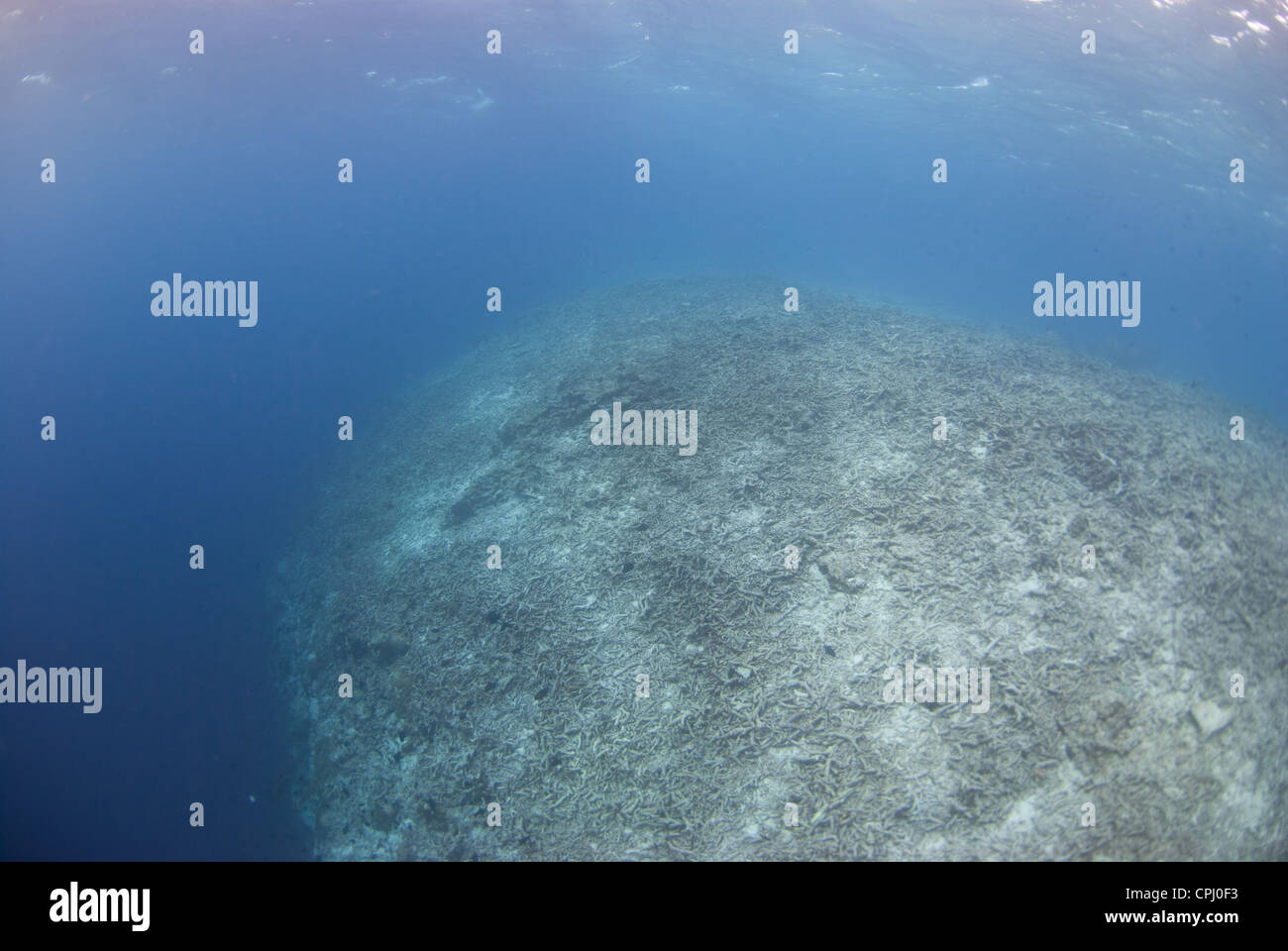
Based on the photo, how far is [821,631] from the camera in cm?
862

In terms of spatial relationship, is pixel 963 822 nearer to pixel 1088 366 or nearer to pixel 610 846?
pixel 610 846

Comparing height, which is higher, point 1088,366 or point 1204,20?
point 1204,20

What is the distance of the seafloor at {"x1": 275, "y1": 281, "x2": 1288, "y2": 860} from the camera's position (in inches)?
277

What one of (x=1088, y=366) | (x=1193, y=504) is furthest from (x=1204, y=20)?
(x=1193, y=504)

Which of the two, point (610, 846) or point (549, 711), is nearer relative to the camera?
point (610, 846)

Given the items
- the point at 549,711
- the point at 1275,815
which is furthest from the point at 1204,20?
the point at 549,711

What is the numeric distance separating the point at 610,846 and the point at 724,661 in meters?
2.89

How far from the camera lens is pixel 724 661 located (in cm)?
853

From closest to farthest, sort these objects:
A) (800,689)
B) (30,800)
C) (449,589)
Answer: (800,689), (449,589), (30,800)

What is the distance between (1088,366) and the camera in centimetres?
1577

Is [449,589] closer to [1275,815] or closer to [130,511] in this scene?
[1275,815]

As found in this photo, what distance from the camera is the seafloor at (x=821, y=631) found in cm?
702

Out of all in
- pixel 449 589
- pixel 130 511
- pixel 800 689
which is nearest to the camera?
pixel 800 689
